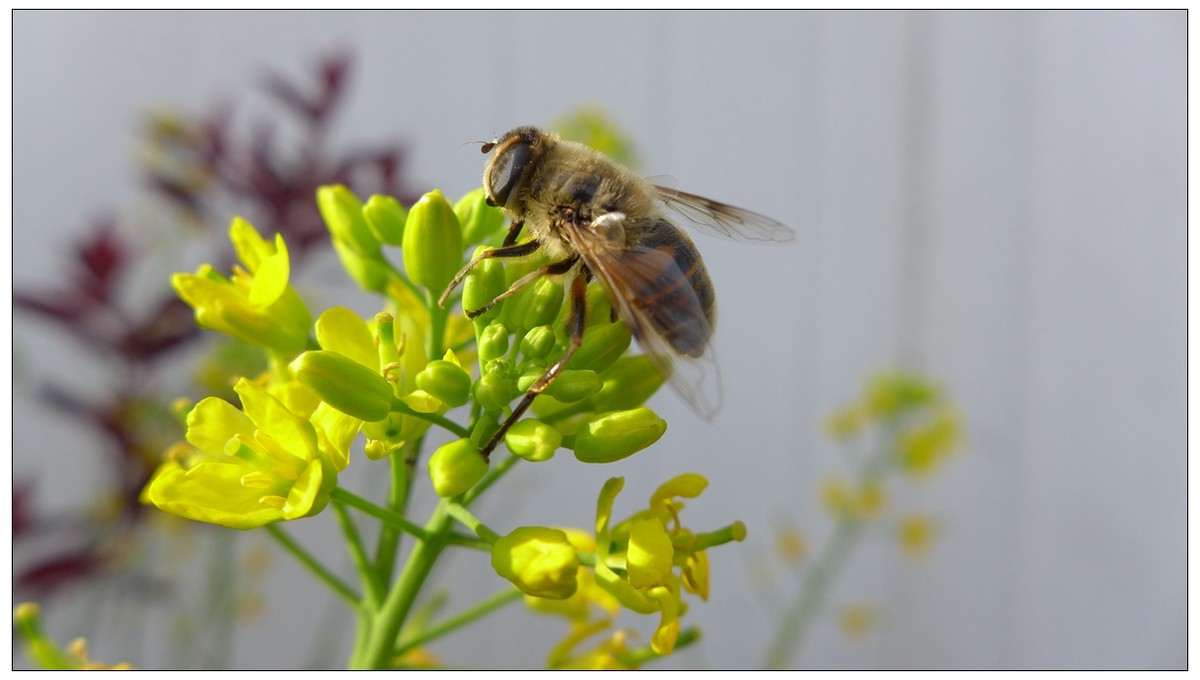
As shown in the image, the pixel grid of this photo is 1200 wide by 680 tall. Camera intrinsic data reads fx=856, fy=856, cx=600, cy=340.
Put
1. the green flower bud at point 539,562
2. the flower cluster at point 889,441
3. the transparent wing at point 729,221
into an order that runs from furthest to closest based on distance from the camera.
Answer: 1. the flower cluster at point 889,441
2. the transparent wing at point 729,221
3. the green flower bud at point 539,562

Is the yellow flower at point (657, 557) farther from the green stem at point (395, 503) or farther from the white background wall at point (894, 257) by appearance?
the white background wall at point (894, 257)

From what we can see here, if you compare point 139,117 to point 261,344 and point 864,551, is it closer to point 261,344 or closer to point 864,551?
point 261,344

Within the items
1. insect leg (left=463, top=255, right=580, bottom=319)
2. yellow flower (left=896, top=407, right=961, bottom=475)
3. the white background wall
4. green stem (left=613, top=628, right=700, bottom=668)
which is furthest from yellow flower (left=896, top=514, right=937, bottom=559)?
insect leg (left=463, top=255, right=580, bottom=319)

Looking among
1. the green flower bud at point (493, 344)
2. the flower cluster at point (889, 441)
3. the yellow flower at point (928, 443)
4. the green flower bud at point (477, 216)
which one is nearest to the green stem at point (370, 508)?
the green flower bud at point (493, 344)

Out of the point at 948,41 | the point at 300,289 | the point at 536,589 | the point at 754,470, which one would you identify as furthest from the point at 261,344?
the point at 948,41

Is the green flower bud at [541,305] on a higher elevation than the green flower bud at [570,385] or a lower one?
higher
